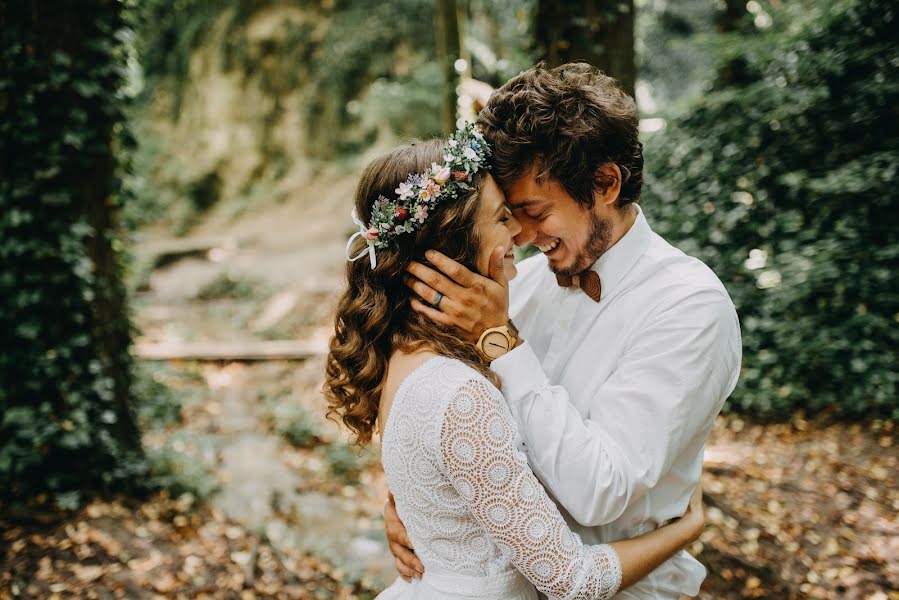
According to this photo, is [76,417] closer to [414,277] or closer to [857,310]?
[414,277]

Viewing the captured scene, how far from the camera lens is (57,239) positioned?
12.3ft

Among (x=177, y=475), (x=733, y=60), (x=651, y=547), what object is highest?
(x=733, y=60)

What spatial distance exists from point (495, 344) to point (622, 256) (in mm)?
588

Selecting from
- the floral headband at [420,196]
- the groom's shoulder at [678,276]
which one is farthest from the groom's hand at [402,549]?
the groom's shoulder at [678,276]

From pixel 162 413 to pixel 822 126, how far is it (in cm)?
689

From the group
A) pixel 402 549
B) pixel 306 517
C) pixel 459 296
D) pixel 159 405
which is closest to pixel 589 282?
pixel 459 296

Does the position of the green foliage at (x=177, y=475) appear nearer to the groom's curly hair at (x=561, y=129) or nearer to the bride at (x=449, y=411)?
the bride at (x=449, y=411)

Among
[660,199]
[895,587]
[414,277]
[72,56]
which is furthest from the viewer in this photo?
[660,199]

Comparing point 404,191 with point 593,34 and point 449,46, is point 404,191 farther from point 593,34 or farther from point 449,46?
point 449,46

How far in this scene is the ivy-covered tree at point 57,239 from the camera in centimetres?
357

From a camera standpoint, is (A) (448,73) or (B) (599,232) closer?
(B) (599,232)

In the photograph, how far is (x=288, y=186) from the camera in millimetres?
16609

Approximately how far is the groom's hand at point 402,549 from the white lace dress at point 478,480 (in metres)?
0.33

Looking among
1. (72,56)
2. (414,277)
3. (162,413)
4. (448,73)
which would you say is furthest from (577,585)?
(448,73)
